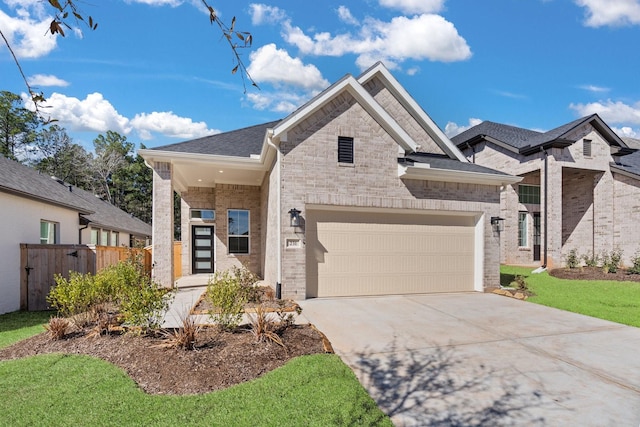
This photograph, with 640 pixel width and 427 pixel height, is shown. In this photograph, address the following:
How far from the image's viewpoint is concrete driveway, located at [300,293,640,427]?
Answer: 10.9 feet

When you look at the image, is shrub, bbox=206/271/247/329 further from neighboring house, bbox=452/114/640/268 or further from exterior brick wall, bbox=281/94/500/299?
neighboring house, bbox=452/114/640/268

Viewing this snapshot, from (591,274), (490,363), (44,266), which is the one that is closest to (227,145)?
(44,266)

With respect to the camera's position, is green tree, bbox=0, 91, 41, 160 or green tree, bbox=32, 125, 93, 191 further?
green tree, bbox=32, 125, 93, 191

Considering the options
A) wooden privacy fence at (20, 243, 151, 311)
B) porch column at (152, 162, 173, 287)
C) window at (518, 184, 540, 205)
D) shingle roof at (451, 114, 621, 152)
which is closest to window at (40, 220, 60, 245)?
wooden privacy fence at (20, 243, 151, 311)

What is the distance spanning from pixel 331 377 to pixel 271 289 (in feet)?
17.5

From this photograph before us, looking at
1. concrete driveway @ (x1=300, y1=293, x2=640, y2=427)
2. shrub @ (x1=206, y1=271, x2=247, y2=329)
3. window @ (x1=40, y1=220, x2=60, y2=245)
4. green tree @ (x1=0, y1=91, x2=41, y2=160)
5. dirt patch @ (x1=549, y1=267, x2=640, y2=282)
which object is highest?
green tree @ (x1=0, y1=91, x2=41, y2=160)

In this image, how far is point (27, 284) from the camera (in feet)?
27.5

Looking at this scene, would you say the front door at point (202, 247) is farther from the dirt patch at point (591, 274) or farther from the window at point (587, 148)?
the window at point (587, 148)

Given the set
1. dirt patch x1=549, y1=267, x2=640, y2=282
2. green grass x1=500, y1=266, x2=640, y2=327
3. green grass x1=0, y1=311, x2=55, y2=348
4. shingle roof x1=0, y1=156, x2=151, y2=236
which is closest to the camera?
green grass x1=0, y1=311, x2=55, y2=348

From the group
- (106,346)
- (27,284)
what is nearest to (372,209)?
(106,346)

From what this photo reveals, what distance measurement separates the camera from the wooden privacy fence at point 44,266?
8367 millimetres

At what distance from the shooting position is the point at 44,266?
863 centimetres

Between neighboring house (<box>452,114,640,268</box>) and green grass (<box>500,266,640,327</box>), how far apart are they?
332cm

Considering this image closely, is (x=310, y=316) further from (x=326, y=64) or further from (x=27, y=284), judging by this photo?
(x=326, y=64)
